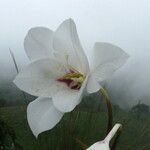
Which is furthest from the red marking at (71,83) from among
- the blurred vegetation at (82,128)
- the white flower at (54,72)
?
the blurred vegetation at (82,128)

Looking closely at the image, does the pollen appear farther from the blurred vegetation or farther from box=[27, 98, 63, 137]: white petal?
the blurred vegetation

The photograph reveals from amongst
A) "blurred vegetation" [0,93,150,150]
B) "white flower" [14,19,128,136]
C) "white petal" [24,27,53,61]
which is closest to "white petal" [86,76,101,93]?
"white flower" [14,19,128,136]

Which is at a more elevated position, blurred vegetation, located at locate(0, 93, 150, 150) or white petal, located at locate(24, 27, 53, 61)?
white petal, located at locate(24, 27, 53, 61)

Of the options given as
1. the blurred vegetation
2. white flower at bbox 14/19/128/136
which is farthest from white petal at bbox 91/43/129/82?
the blurred vegetation

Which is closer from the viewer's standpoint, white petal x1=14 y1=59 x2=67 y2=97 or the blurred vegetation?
white petal x1=14 y1=59 x2=67 y2=97

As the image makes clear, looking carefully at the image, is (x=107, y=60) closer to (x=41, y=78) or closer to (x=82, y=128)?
(x=41, y=78)

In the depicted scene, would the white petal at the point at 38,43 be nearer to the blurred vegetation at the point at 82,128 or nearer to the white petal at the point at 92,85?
the white petal at the point at 92,85

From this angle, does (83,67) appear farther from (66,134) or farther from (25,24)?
(25,24)

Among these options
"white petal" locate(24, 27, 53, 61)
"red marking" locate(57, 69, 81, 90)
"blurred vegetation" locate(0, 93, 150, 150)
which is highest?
"white petal" locate(24, 27, 53, 61)
